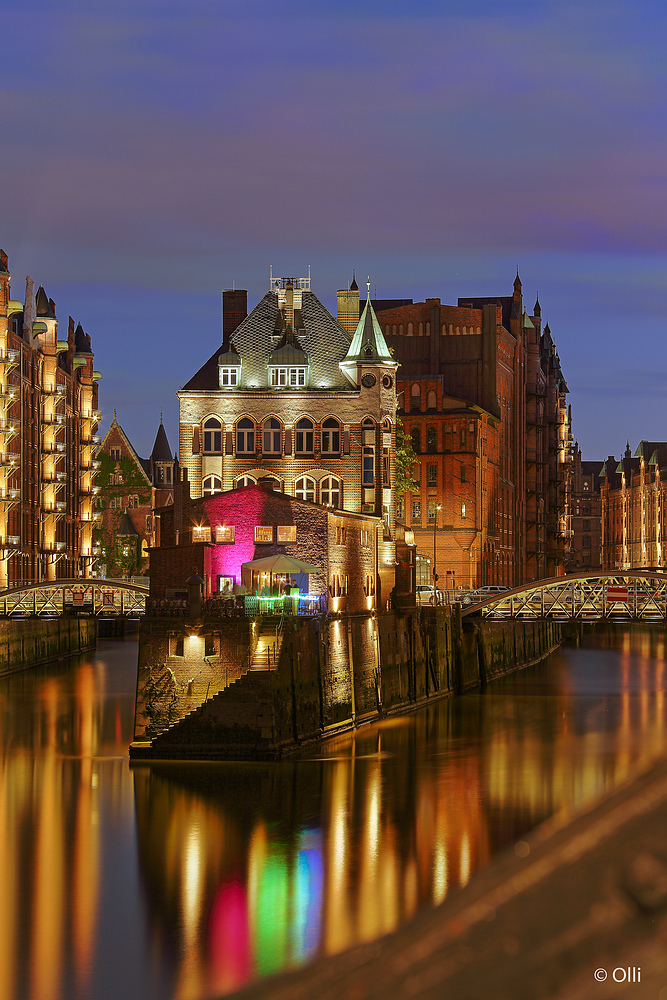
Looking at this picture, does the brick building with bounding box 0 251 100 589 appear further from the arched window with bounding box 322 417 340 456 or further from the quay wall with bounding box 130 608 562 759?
the quay wall with bounding box 130 608 562 759

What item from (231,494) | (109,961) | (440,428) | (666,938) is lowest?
(109,961)

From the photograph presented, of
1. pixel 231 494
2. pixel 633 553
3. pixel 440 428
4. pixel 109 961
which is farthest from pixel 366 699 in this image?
pixel 633 553

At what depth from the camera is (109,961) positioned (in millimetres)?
30344

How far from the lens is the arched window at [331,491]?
7362 cm

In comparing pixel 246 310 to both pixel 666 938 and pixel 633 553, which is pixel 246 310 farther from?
pixel 633 553

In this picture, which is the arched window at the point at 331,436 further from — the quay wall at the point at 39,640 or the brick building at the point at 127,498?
the brick building at the point at 127,498

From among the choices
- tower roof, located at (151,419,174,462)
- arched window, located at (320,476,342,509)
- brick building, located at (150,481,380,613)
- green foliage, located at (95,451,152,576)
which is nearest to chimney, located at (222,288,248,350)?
arched window, located at (320,476,342,509)

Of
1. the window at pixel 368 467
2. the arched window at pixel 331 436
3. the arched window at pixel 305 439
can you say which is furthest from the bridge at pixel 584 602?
the arched window at pixel 305 439

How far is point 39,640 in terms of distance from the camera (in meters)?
87.1

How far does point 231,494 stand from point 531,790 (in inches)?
759

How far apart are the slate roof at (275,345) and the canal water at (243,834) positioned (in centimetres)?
1978

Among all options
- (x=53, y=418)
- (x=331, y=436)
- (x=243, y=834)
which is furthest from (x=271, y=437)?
(x=243, y=834)

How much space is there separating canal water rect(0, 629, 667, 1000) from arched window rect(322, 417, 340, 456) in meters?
15.5

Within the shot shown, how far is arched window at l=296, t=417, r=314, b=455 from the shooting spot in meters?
73.9
